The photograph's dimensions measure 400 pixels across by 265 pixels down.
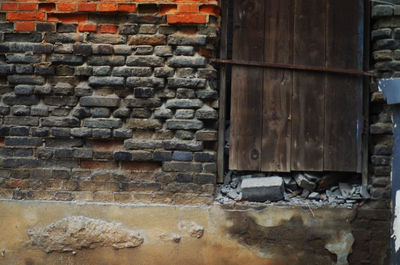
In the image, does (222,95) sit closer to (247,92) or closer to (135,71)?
(247,92)

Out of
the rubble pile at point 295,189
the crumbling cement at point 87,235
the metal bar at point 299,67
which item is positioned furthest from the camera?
the metal bar at point 299,67

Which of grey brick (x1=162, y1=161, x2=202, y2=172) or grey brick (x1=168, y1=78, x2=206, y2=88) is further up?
grey brick (x1=168, y1=78, x2=206, y2=88)

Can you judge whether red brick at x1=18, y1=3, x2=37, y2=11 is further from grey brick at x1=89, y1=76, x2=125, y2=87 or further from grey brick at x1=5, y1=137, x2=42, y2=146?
grey brick at x1=5, y1=137, x2=42, y2=146

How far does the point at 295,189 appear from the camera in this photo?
3.21 meters

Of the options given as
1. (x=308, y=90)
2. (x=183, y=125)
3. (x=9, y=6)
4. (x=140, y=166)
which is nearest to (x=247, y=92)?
(x=308, y=90)

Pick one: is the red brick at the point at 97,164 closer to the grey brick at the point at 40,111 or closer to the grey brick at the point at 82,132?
the grey brick at the point at 82,132

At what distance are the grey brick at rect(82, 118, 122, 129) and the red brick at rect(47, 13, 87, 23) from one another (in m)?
0.82

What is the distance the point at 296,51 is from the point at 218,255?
5.93ft

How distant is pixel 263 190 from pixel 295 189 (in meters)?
0.33

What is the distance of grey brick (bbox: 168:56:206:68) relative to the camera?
3.01 m

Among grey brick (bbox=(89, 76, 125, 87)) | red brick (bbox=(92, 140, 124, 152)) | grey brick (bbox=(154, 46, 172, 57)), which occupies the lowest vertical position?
red brick (bbox=(92, 140, 124, 152))

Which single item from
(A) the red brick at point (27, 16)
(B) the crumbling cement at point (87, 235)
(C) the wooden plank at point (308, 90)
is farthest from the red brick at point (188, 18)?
(B) the crumbling cement at point (87, 235)

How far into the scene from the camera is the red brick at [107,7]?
300 centimetres

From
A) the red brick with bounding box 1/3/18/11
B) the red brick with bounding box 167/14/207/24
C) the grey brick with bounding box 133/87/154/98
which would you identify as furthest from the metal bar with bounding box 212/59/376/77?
the red brick with bounding box 1/3/18/11
